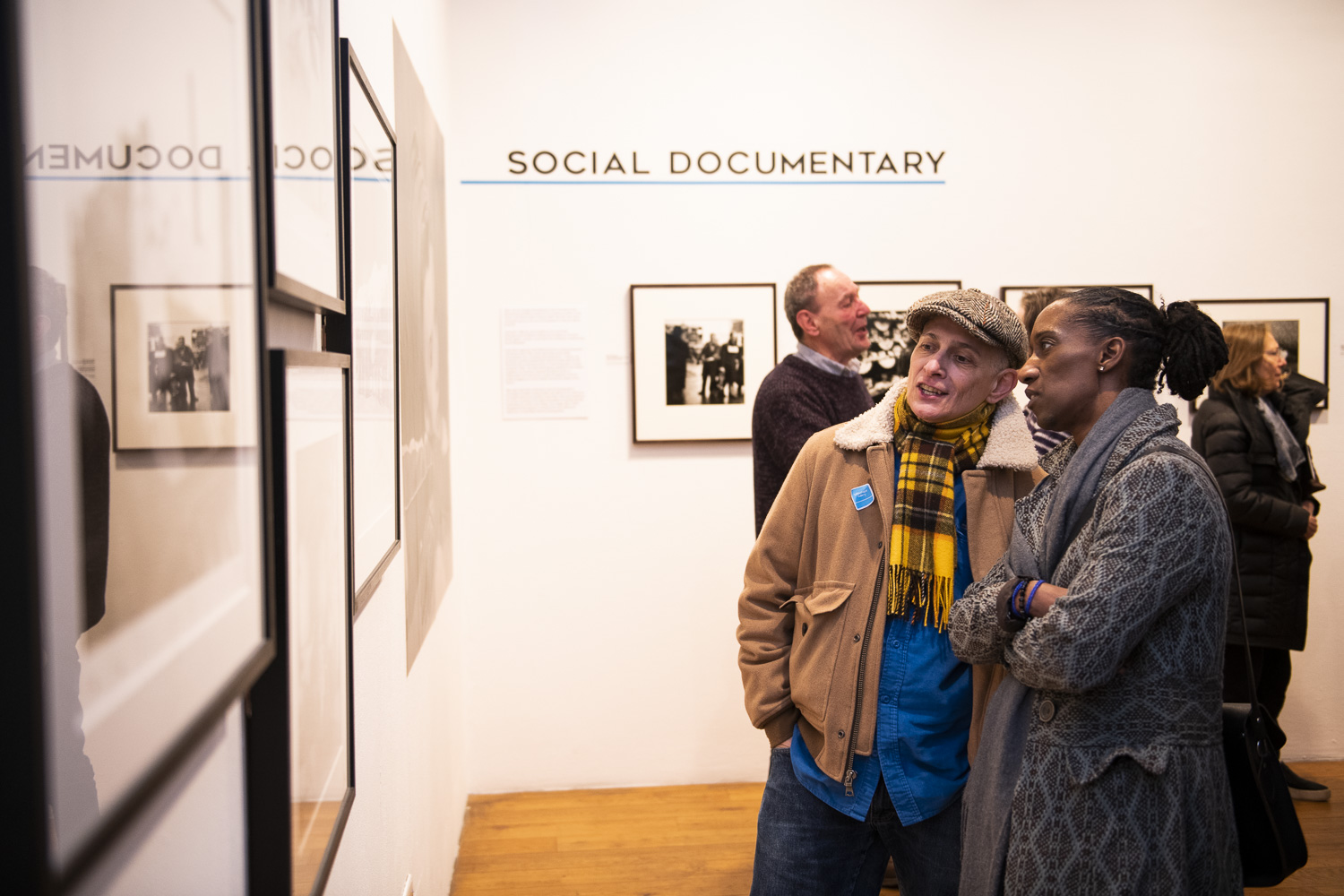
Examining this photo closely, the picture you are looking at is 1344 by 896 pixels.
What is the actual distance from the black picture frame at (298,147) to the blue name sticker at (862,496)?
1.04m

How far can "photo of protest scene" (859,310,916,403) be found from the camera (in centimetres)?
408

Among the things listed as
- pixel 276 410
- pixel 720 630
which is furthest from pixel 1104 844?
pixel 720 630

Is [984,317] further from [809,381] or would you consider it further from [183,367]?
[183,367]

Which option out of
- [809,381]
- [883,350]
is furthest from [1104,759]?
[883,350]

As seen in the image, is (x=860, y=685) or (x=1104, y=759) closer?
(x=1104, y=759)

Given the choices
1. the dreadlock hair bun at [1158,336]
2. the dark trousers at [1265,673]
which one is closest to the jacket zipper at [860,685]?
the dreadlock hair bun at [1158,336]

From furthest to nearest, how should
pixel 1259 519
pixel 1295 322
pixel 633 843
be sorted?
pixel 1295 322 → pixel 1259 519 → pixel 633 843

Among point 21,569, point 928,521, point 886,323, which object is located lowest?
point 928,521

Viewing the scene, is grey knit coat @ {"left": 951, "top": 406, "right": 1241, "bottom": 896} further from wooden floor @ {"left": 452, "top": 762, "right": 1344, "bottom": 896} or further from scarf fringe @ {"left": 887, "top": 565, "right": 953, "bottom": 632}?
wooden floor @ {"left": 452, "top": 762, "right": 1344, "bottom": 896}

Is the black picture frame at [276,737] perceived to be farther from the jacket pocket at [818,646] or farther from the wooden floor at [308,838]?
the jacket pocket at [818,646]

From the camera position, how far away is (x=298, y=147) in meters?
1.11

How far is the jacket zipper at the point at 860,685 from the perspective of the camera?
1.82 m

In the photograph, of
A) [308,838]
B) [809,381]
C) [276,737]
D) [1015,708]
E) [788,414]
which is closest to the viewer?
[276,737]

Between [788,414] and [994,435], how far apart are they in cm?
101
